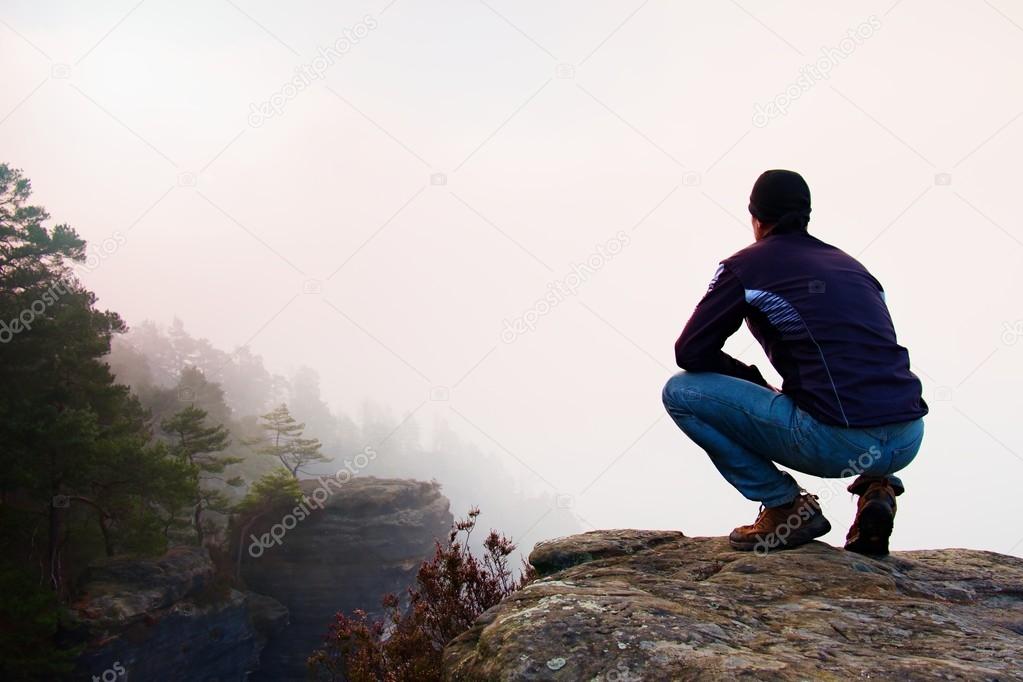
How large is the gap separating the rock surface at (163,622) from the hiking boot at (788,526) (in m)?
27.2

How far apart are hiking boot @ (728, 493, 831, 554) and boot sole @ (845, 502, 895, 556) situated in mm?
228

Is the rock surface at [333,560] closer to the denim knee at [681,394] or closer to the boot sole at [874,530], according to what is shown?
the denim knee at [681,394]

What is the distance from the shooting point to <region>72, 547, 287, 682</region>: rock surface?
81.4 feet

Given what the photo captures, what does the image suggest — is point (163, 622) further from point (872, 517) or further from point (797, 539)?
point (872, 517)

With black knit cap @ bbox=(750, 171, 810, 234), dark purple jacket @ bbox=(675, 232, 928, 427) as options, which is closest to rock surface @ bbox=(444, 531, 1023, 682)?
dark purple jacket @ bbox=(675, 232, 928, 427)

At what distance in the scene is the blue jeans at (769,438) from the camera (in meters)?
3.47

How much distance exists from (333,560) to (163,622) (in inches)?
576

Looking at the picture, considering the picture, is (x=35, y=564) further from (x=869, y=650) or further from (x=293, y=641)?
(x=869, y=650)

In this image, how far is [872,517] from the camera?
382 cm

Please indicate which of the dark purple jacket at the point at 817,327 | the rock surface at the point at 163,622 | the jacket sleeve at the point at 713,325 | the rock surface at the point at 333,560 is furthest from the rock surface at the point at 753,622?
the rock surface at the point at 333,560

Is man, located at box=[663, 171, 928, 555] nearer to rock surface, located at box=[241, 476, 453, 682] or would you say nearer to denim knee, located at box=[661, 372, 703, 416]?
denim knee, located at box=[661, 372, 703, 416]

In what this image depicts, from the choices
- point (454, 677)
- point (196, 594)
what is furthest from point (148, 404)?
point (454, 677)

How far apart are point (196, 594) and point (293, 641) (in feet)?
34.9

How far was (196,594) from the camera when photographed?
30.5m
